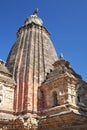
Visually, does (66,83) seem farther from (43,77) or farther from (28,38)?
(28,38)

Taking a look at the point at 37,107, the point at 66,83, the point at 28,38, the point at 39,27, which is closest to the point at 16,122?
the point at 37,107

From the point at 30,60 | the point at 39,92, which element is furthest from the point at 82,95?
the point at 30,60

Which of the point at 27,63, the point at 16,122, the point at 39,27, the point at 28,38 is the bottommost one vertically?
the point at 16,122

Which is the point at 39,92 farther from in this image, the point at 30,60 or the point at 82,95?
the point at 82,95

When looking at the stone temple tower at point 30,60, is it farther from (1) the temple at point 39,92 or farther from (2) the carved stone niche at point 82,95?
(2) the carved stone niche at point 82,95

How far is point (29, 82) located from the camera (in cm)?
2252

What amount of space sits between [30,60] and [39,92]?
367 centimetres

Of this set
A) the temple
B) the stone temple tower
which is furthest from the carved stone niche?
the stone temple tower

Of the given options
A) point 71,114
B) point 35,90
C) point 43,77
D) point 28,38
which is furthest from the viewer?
point 28,38

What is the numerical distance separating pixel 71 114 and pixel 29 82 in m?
5.81

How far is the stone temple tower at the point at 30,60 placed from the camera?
2174 centimetres

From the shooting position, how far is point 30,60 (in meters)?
24.3

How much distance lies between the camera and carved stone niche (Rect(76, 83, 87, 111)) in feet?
69.8

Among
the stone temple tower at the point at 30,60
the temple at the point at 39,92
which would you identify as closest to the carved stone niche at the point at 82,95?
the temple at the point at 39,92
